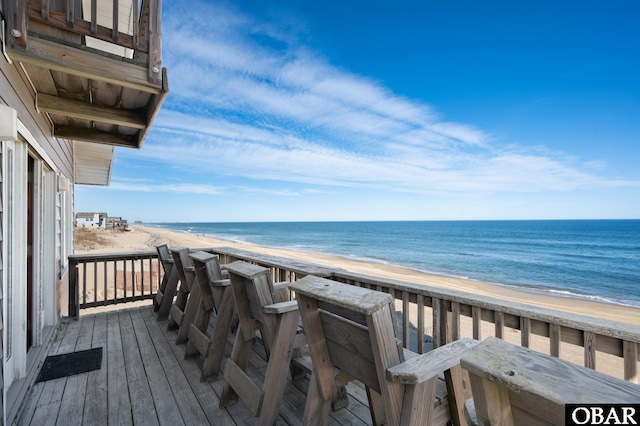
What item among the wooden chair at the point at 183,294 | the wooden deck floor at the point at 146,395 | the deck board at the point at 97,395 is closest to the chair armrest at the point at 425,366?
the wooden deck floor at the point at 146,395

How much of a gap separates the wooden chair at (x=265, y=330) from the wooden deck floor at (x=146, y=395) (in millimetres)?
219

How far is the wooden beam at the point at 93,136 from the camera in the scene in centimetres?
343

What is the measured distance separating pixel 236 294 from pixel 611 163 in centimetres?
5880

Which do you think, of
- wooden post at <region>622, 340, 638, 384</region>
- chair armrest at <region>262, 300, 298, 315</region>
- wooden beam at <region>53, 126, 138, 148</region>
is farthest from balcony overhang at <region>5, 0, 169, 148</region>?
wooden post at <region>622, 340, 638, 384</region>

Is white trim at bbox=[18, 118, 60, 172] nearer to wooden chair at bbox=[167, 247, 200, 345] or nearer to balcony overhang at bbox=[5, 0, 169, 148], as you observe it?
balcony overhang at bbox=[5, 0, 169, 148]

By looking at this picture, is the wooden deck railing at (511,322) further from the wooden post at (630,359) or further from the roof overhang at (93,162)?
the roof overhang at (93,162)

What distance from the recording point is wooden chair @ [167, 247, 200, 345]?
3035 mm

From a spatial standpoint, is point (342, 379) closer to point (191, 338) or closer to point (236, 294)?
point (236, 294)

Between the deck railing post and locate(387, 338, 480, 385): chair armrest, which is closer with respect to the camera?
locate(387, 338, 480, 385): chair armrest

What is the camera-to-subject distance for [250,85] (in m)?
12.7

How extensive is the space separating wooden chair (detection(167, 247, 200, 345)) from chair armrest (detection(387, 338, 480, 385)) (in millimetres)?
2457

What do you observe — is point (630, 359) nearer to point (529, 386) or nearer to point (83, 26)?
point (529, 386)

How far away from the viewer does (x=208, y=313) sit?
2.82 meters

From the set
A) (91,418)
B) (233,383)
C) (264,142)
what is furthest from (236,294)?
(264,142)
